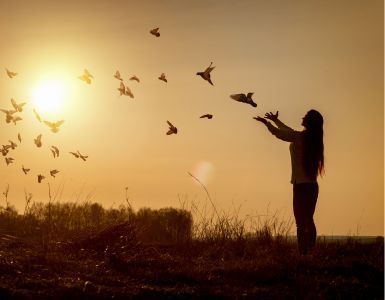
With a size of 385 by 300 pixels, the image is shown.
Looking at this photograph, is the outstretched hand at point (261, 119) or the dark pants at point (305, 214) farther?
the outstretched hand at point (261, 119)

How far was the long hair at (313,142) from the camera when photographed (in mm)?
9938

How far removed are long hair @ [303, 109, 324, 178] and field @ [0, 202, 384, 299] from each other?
1.42 meters

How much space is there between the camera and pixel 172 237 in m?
12.6

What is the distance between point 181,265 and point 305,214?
227 cm

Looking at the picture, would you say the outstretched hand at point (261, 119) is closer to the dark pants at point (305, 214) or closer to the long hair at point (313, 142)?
the long hair at point (313, 142)

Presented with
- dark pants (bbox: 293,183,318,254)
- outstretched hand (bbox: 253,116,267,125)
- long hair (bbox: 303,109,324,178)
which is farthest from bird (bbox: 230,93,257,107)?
dark pants (bbox: 293,183,318,254)

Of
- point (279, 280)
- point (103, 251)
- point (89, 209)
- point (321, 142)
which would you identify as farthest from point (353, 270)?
point (89, 209)

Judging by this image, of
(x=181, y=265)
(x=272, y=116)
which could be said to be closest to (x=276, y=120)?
(x=272, y=116)

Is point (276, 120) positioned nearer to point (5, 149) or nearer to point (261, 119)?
point (261, 119)

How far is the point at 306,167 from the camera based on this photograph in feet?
32.6

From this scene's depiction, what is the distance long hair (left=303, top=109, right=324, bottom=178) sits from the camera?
391 inches

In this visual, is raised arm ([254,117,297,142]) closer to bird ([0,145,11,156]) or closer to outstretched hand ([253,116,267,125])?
Answer: outstretched hand ([253,116,267,125])

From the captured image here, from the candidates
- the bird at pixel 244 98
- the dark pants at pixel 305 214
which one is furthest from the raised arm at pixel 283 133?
the dark pants at pixel 305 214

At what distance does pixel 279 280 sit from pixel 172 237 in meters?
4.85
